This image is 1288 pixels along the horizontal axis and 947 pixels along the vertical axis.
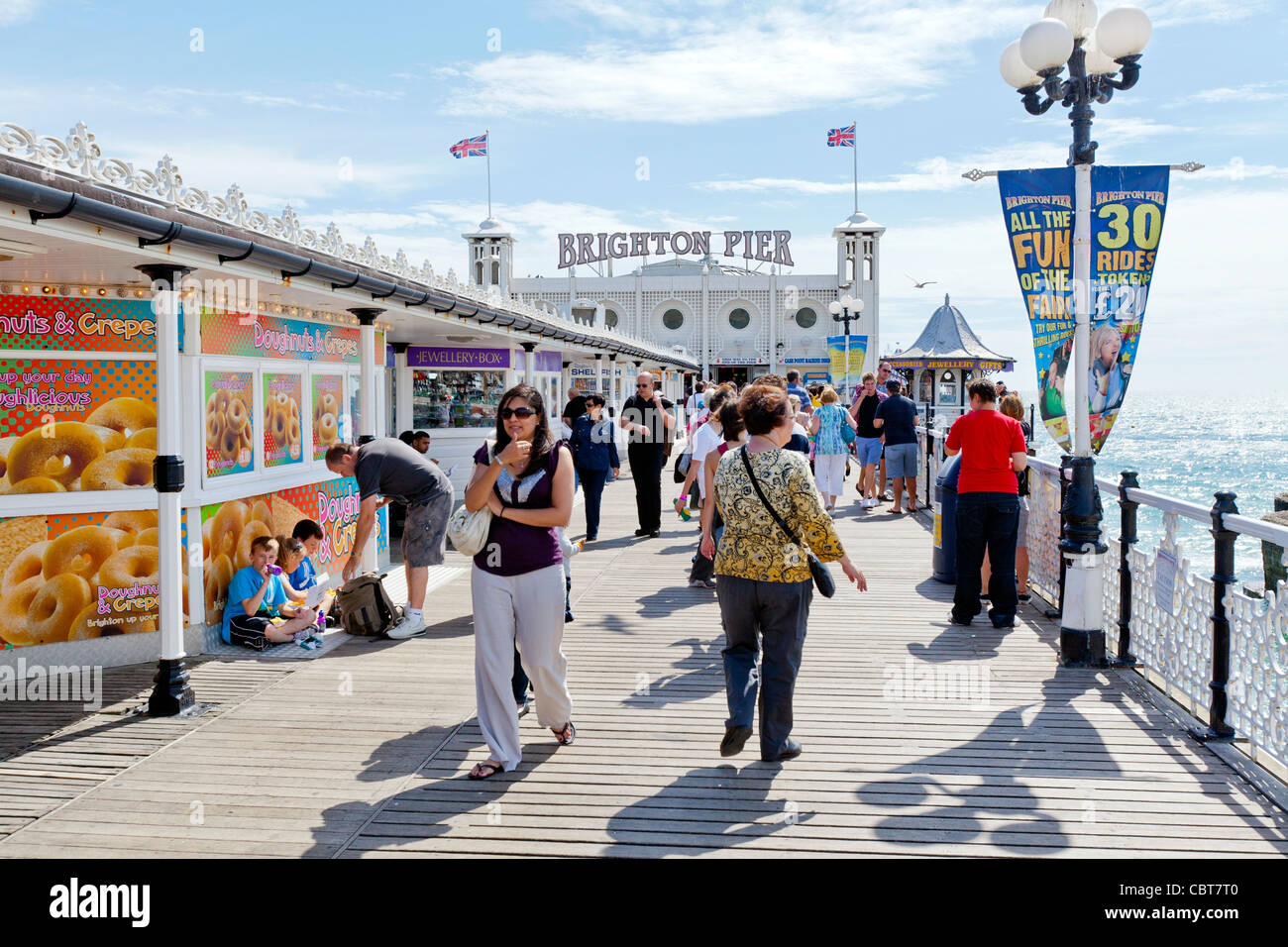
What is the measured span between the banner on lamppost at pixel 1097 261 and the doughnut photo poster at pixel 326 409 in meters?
5.91

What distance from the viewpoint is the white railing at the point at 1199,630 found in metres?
4.53

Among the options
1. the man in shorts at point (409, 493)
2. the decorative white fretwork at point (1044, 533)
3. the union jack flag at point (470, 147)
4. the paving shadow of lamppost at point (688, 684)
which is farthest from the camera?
the union jack flag at point (470, 147)

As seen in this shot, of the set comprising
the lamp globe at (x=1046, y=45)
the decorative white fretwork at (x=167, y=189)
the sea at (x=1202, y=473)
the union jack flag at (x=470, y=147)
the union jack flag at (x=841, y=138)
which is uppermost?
the union jack flag at (x=841, y=138)

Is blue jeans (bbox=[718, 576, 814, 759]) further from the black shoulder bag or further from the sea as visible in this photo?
the sea

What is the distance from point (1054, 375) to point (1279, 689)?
2884 mm

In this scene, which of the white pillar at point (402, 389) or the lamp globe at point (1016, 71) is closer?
the lamp globe at point (1016, 71)

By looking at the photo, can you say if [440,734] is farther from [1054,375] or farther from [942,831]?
[1054,375]

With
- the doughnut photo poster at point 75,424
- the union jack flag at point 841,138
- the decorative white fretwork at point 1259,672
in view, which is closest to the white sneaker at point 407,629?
the doughnut photo poster at point 75,424

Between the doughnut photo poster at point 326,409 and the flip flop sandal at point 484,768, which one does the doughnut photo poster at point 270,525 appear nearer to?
the doughnut photo poster at point 326,409

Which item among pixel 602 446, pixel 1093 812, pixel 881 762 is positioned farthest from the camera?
pixel 602 446

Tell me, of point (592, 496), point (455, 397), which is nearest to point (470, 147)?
point (455, 397)

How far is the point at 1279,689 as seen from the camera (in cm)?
446

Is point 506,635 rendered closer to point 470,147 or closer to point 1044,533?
point 1044,533
